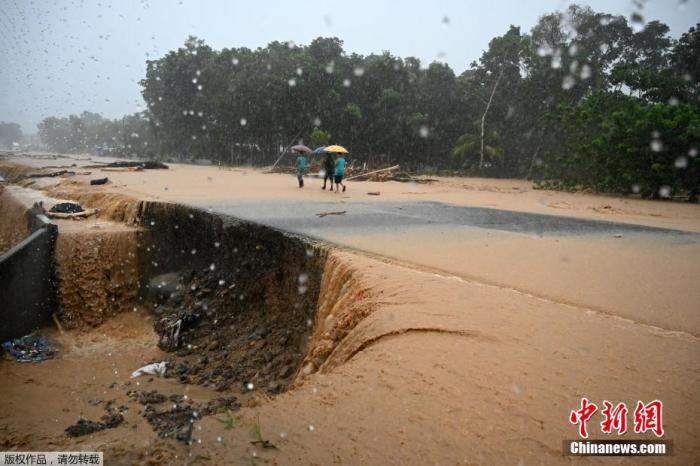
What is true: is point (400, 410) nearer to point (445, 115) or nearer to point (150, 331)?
point (150, 331)

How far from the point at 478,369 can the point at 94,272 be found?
871 cm

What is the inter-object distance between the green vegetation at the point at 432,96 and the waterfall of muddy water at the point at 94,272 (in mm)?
18370

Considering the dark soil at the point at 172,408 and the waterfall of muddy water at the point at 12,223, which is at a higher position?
the waterfall of muddy water at the point at 12,223

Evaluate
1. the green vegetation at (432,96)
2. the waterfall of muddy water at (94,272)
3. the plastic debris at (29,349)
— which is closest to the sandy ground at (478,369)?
the plastic debris at (29,349)

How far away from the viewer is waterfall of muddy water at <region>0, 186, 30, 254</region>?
12115 mm

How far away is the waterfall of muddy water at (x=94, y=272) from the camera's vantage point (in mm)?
8820

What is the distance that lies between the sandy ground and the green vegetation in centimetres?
1707

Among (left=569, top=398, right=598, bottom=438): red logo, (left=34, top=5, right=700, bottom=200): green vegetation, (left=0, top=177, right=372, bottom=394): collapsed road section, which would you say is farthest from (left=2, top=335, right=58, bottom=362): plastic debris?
(left=34, top=5, right=700, bottom=200): green vegetation

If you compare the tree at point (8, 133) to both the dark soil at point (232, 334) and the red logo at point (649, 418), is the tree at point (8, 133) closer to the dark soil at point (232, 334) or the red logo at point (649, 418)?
the dark soil at point (232, 334)

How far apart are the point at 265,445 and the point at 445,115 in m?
34.4

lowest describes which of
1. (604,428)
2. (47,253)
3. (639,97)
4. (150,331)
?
(150,331)

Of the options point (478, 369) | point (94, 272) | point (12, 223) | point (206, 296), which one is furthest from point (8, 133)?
point (478, 369)

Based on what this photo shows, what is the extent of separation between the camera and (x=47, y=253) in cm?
870

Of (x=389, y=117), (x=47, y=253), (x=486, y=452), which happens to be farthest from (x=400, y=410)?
(x=389, y=117)
